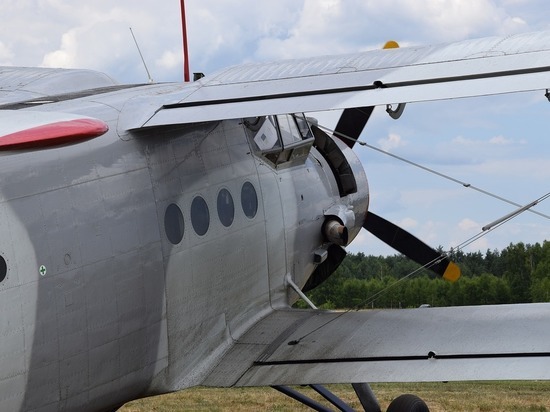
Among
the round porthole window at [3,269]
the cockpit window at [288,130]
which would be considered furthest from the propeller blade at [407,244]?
the round porthole window at [3,269]

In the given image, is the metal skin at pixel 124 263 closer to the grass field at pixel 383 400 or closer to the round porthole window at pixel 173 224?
the round porthole window at pixel 173 224

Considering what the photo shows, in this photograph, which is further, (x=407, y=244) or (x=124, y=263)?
(x=407, y=244)

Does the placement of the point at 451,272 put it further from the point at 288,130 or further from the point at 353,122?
the point at 288,130

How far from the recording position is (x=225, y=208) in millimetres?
10656

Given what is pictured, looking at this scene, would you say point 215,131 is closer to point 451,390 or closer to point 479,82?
point 479,82

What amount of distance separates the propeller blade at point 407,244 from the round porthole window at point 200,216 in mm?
3952

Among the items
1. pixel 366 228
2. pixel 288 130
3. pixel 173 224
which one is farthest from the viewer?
pixel 366 228

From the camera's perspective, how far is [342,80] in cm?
989

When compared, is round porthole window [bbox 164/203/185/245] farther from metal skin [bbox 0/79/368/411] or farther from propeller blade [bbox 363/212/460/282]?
propeller blade [bbox 363/212/460/282]

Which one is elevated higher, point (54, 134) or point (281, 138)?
point (54, 134)

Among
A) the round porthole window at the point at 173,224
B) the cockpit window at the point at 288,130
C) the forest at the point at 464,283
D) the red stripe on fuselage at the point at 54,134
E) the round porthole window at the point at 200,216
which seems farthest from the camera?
the forest at the point at 464,283

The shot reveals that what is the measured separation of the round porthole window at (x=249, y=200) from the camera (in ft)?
36.1

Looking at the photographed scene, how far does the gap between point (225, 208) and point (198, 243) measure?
62 centimetres

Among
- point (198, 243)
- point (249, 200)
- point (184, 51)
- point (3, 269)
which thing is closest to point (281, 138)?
point (249, 200)
